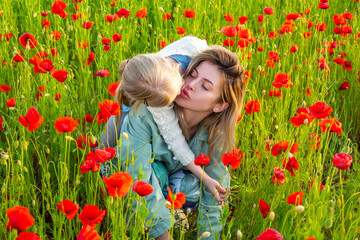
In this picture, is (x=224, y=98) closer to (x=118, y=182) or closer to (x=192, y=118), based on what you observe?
(x=192, y=118)

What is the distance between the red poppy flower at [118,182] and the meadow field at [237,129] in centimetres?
8

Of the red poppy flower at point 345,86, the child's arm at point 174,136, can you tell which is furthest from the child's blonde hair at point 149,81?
the red poppy flower at point 345,86

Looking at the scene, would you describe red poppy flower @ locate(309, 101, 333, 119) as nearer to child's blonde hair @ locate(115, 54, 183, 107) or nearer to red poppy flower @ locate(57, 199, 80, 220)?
child's blonde hair @ locate(115, 54, 183, 107)

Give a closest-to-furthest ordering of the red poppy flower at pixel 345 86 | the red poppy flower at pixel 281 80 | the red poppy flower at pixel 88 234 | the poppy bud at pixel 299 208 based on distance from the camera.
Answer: the red poppy flower at pixel 88 234, the poppy bud at pixel 299 208, the red poppy flower at pixel 281 80, the red poppy flower at pixel 345 86

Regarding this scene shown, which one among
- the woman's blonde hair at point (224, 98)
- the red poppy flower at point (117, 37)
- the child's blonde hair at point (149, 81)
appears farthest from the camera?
the red poppy flower at point (117, 37)

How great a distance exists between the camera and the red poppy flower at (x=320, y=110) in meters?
1.72

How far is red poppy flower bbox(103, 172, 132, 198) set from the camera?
4.38ft

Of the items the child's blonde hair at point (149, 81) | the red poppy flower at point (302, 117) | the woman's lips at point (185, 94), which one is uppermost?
the child's blonde hair at point (149, 81)

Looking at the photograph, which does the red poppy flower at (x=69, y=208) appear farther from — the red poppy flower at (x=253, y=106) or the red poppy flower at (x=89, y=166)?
the red poppy flower at (x=253, y=106)

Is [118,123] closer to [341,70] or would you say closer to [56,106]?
[56,106]

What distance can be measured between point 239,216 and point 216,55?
0.73m

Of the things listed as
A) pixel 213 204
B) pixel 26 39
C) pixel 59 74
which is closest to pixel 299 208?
pixel 213 204

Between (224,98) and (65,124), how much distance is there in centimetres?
80

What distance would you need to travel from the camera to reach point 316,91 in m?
2.63
